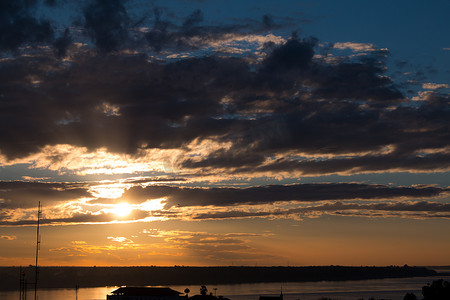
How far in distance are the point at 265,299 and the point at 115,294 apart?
44371 mm

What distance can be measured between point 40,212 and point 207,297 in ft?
280

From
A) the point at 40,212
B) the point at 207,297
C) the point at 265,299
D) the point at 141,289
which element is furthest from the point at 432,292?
the point at 40,212

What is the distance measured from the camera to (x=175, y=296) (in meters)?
161

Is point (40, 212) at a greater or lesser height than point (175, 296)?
greater

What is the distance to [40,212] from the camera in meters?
89.9

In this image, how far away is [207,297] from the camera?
16450cm

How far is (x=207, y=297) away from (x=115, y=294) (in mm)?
27270

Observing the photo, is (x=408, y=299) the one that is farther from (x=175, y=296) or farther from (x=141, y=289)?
(x=141, y=289)

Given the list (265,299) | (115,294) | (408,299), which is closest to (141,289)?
(115,294)

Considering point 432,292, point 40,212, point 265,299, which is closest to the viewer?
point 40,212

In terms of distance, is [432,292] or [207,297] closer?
[432,292]

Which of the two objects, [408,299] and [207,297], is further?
[207,297]

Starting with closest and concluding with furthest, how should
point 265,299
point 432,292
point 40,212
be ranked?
point 40,212, point 432,292, point 265,299

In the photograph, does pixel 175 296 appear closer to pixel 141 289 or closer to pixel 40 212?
pixel 141 289
